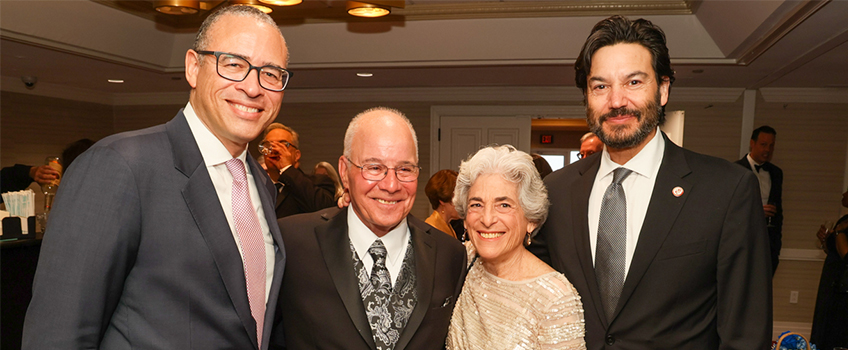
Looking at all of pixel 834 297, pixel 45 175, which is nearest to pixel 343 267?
pixel 45 175

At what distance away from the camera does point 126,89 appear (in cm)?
846

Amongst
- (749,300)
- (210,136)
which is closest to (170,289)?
(210,136)

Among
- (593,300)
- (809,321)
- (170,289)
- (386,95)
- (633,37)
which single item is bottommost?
(809,321)

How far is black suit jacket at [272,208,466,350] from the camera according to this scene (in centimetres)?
Result: 167

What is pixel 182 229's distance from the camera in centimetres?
132

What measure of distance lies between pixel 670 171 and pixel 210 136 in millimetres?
1429

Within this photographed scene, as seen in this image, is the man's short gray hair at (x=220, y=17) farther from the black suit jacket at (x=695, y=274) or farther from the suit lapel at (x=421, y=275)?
the black suit jacket at (x=695, y=274)

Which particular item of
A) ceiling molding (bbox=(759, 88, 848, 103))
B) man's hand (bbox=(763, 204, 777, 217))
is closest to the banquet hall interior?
ceiling molding (bbox=(759, 88, 848, 103))

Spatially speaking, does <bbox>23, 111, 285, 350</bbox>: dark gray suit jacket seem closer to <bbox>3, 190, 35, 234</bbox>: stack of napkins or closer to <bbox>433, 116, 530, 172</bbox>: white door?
<bbox>3, 190, 35, 234</bbox>: stack of napkins

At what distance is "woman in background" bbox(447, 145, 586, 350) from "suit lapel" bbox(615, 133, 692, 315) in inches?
7.4

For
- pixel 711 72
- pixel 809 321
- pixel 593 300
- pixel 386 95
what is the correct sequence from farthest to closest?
pixel 386 95
pixel 809 321
pixel 711 72
pixel 593 300

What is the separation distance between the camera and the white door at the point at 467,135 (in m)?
8.06

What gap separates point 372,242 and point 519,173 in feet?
1.81

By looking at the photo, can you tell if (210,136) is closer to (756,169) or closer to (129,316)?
(129,316)
